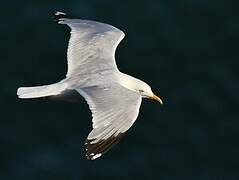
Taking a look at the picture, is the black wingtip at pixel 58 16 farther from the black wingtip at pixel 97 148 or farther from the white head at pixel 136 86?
the black wingtip at pixel 97 148

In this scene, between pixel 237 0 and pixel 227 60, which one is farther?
pixel 237 0

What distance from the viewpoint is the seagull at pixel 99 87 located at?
10.8 m

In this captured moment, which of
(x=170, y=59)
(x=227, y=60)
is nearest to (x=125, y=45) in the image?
(x=170, y=59)

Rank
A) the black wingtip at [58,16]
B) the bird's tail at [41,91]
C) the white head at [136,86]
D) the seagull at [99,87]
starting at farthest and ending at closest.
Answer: the black wingtip at [58,16] < the white head at [136,86] < the bird's tail at [41,91] < the seagull at [99,87]

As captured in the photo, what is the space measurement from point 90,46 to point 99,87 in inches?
69.4

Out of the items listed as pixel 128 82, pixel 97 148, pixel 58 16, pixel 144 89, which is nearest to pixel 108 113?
pixel 97 148

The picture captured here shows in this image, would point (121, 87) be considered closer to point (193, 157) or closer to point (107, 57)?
point (107, 57)

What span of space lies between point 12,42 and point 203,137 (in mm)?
3569

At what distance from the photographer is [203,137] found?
14.2 meters

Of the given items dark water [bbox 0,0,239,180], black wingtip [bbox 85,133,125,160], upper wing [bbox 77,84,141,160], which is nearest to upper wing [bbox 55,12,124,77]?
dark water [bbox 0,0,239,180]

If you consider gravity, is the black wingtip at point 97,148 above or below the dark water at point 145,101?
above

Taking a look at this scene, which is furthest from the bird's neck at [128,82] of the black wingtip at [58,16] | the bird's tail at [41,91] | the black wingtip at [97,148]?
the black wingtip at [58,16]

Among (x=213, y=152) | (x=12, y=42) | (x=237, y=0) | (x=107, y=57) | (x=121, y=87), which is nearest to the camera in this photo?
(x=121, y=87)

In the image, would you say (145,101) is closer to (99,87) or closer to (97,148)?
(99,87)
